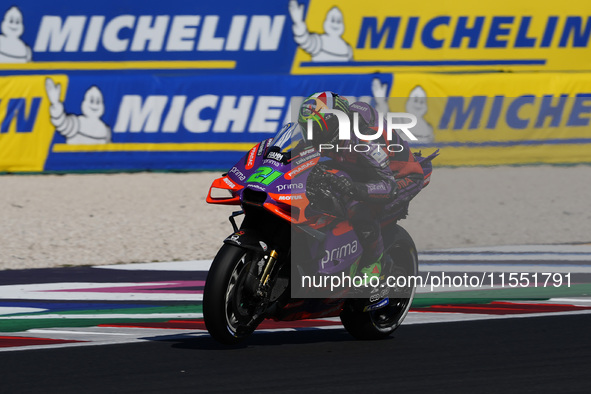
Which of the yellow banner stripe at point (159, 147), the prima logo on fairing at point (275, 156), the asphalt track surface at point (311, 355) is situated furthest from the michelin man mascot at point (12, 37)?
the prima logo on fairing at point (275, 156)

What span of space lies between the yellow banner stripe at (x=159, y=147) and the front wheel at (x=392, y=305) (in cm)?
1067

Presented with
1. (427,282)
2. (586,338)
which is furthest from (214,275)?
(427,282)

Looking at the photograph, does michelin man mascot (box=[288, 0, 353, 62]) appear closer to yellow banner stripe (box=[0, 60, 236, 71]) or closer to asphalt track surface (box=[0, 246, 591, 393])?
yellow banner stripe (box=[0, 60, 236, 71])

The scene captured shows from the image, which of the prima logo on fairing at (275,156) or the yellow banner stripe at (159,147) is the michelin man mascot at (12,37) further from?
the prima logo on fairing at (275,156)

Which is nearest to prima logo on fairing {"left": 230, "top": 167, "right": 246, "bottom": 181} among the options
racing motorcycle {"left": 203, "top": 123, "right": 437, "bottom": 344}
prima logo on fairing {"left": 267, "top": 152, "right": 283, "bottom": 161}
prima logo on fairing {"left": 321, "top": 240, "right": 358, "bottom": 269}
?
racing motorcycle {"left": 203, "top": 123, "right": 437, "bottom": 344}

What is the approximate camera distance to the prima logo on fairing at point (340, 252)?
6078 millimetres

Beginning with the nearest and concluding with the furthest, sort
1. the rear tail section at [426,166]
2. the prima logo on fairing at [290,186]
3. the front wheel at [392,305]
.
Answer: the prima logo on fairing at [290,186] → the front wheel at [392,305] → the rear tail section at [426,166]

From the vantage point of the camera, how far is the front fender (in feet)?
18.8

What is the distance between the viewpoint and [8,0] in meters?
20.8

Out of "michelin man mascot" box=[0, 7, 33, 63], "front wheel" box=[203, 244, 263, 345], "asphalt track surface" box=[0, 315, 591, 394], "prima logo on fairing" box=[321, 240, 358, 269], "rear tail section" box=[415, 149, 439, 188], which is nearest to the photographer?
"asphalt track surface" box=[0, 315, 591, 394]

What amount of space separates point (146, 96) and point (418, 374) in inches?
484

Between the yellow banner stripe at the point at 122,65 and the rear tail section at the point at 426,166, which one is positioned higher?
the yellow banner stripe at the point at 122,65

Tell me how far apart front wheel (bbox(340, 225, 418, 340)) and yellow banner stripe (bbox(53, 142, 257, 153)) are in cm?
1067

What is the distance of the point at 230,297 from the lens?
229 inches
